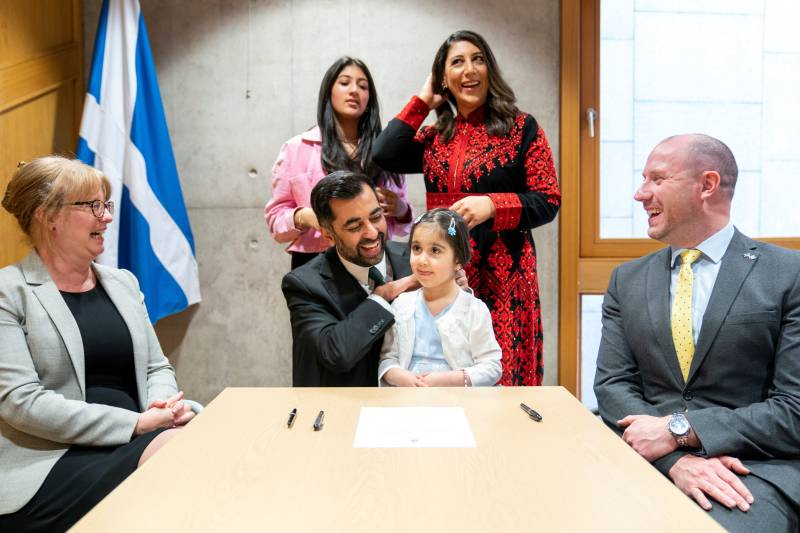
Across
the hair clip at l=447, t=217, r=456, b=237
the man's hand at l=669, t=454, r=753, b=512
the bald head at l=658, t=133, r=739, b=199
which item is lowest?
the man's hand at l=669, t=454, r=753, b=512

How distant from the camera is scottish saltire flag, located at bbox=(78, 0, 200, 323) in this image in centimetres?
345

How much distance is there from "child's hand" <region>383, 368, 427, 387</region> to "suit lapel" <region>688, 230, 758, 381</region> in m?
0.73

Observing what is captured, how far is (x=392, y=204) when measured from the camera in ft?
9.01

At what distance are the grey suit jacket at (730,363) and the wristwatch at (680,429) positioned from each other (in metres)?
0.02

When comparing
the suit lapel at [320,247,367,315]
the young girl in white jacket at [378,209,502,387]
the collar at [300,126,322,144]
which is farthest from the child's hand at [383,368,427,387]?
the collar at [300,126,322,144]

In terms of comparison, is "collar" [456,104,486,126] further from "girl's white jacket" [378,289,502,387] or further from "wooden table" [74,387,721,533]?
"wooden table" [74,387,721,533]

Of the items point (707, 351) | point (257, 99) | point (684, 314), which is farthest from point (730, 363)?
point (257, 99)

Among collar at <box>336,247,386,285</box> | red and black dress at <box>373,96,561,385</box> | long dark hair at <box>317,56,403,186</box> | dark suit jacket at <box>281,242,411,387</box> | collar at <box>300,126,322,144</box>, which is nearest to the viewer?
dark suit jacket at <box>281,242,411,387</box>

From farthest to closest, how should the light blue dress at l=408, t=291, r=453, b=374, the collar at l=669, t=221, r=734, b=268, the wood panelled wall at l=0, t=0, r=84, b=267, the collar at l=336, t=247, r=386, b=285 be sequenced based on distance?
the wood panelled wall at l=0, t=0, r=84, b=267 → the collar at l=336, t=247, r=386, b=285 → the light blue dress at l=408, t=291, r=453, b=374 → the collar at l=669, t=221, r=734, b=268

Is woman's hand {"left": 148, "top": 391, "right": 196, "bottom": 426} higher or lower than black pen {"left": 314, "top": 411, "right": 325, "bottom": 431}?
lower

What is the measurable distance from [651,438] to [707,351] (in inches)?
11.4

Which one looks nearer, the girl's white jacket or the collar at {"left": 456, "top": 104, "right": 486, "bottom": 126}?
the girl's white jacket

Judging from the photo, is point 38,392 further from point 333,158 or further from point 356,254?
point 333,158

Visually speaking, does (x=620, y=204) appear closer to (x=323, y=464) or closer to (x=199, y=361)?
(x=199, y=361)
